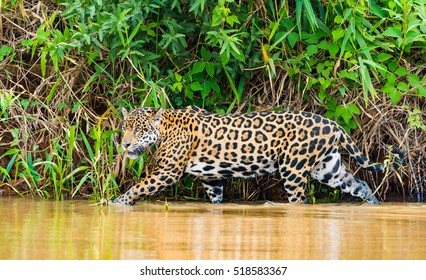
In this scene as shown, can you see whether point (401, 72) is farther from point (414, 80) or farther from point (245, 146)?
point (245, 146)

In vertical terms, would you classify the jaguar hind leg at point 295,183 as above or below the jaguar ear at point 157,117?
below

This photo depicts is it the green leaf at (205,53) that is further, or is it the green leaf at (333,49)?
the green leaf at (205,53)

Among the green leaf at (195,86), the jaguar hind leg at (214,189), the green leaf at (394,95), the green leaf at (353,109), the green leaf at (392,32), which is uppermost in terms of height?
the green leaf at (392,32)

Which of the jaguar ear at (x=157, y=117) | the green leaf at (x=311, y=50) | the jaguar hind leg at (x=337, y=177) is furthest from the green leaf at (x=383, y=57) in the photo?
the jaguar ear at (x=157, y=117)

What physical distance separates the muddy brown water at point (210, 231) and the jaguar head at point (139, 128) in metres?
0.50

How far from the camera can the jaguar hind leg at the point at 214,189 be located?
26.4 ft

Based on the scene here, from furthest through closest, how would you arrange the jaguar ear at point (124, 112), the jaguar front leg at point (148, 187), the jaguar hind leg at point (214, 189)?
1. the jaguar hind leg at point (214, 189)
2. the jaguar ear at point (124, 112)
3. the jaguar front leg at point (148, 187)

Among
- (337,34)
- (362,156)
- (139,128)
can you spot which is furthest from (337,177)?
(139,128)

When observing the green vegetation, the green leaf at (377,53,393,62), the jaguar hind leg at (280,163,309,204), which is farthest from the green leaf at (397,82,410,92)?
the jaguar hind leg at (280,163,309,204)

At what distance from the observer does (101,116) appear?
787cm

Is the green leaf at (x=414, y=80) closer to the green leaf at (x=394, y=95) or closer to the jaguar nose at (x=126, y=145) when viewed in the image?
the green leaf at (x=394, y=95)

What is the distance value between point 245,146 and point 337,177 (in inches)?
33.2

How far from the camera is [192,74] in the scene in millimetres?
8094
